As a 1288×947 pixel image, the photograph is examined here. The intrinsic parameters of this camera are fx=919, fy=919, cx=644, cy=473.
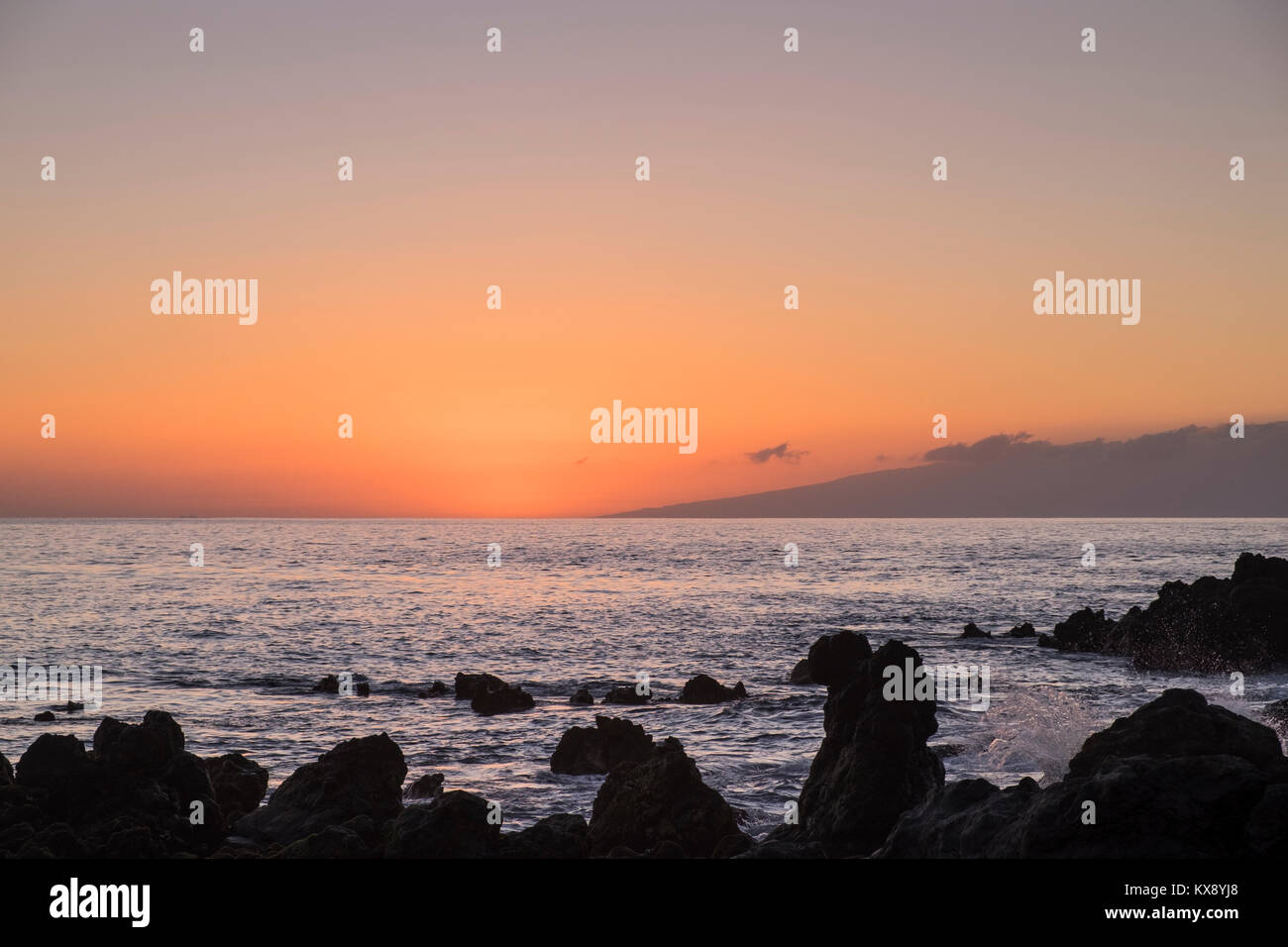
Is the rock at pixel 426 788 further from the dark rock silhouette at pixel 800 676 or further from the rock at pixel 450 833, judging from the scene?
the dark rock silhouette at pixel 800 676

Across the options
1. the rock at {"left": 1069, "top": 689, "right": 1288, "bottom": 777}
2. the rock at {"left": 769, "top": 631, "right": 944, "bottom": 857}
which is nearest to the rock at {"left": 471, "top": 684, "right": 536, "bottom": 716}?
the rock at {"left": 769, "top": 631, "right": 944, "bottom": 857}

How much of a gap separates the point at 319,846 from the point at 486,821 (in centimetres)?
249

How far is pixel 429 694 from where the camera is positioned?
126 feet

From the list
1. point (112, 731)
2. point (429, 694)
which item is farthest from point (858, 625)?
point (112, 731)

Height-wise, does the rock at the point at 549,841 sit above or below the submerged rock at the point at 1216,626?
above

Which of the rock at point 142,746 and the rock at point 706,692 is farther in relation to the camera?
the rock at point 706,692

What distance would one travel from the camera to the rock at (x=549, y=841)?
13.3 meters

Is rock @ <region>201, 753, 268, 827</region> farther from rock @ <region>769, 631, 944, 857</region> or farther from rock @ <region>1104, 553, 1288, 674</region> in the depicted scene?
rock @ <region>1104, 553, 1288, 674</region>

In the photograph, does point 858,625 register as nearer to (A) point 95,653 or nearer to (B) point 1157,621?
(B) point 1157,621

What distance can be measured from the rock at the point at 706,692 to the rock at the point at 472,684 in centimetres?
720

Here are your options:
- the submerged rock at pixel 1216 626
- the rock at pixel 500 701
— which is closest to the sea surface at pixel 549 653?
the rock at pixel 500 701

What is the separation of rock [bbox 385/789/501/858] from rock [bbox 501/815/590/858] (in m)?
0.21
